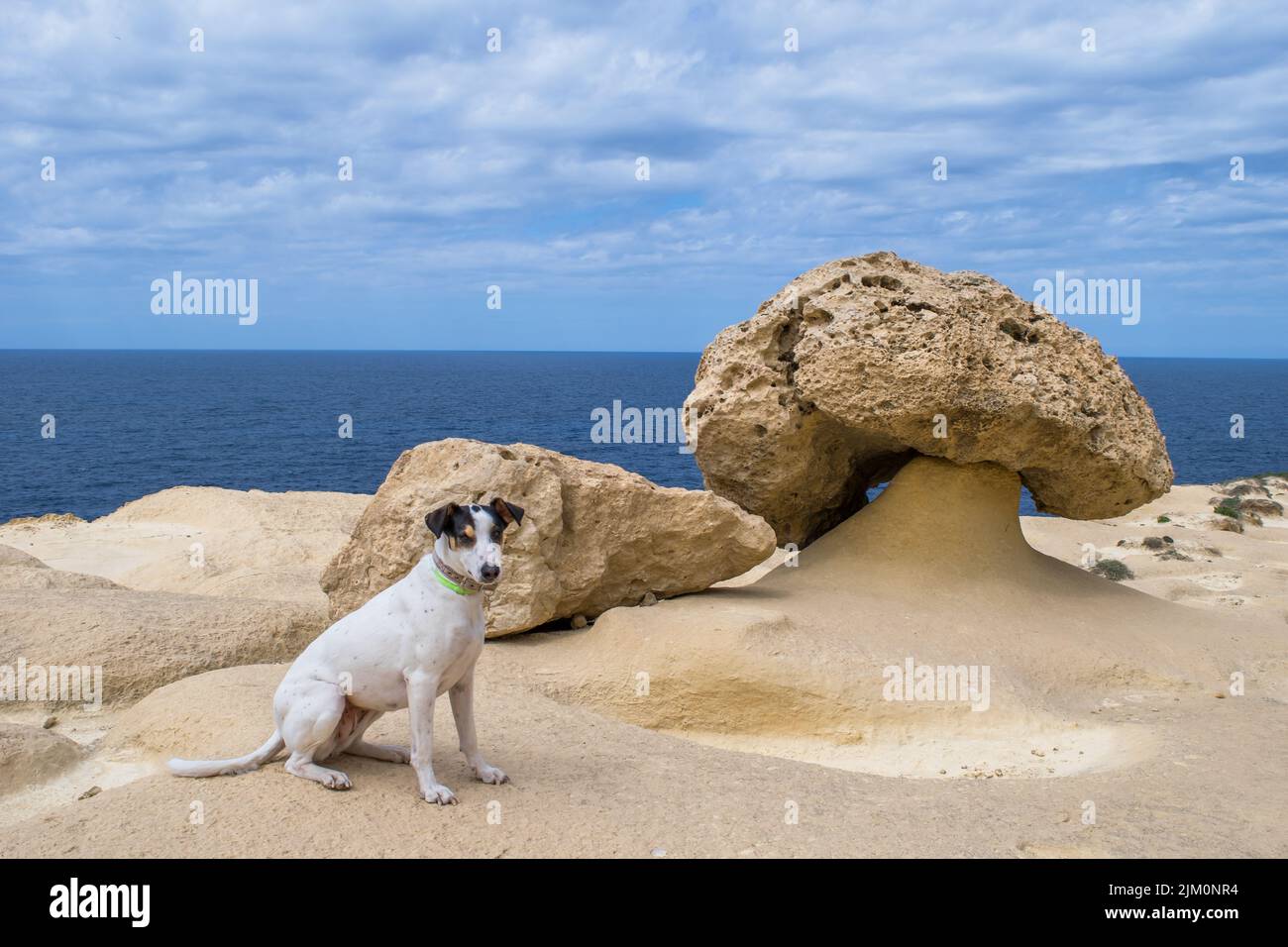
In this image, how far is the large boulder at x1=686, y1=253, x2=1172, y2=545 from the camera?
1070 cm

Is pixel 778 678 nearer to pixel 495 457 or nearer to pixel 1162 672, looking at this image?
pixel 495 457

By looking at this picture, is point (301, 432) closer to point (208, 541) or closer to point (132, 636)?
point (208, 541)

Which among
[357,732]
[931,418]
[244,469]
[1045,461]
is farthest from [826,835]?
[244,469]

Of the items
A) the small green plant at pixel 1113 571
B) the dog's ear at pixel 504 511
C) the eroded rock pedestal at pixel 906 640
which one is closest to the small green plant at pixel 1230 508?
the small green plant at pixel 1113 571

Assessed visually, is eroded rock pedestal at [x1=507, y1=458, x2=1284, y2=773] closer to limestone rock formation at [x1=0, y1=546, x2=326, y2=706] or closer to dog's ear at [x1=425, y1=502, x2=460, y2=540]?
limestone rock formation at [x1=0, y1=546, x2=326, y2=706]

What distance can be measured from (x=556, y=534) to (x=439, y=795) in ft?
13.9

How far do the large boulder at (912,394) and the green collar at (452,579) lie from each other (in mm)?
5933

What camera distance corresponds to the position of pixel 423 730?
590cm

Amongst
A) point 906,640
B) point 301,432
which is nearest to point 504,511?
point 906,640

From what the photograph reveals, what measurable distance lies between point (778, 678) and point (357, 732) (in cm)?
399

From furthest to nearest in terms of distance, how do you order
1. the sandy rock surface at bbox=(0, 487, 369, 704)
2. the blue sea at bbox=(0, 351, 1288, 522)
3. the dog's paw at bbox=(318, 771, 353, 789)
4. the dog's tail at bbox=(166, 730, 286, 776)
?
the blue sea at bbox=(0, 351, 1288, 522)
the sandy rock surface at bbox=(0, 487, 369, 704)
the dog's tail at bbox=(166, 730, 286, 776)
the dog's paw at bbox=(318, 771, 353, 789)

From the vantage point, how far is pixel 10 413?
7269 centimetres

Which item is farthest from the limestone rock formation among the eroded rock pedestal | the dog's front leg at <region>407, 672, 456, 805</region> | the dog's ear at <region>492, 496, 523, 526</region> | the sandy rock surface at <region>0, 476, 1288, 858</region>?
the dog's ear at <region>492, 496, 523, 526</region>

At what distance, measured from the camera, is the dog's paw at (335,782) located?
5.98 meters
